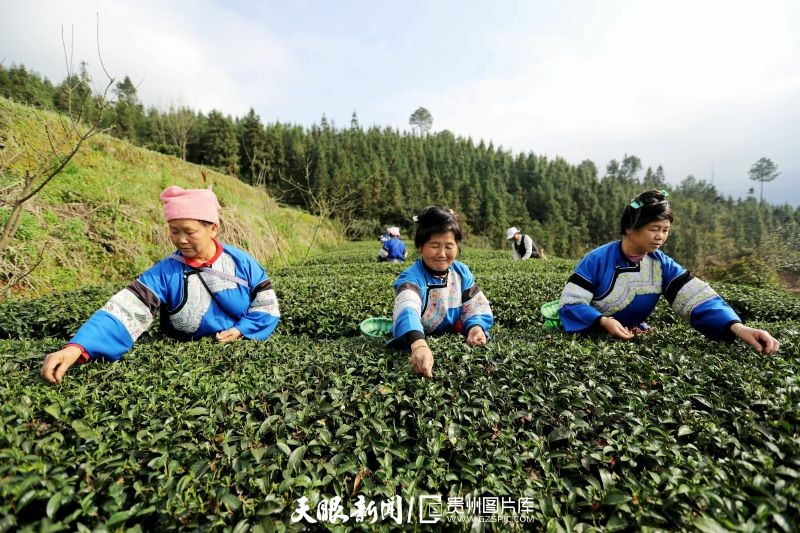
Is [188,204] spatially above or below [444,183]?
below

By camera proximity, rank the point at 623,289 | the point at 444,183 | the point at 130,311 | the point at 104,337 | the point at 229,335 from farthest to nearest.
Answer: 1. the point at 444,183
2. the point at 623,289
3. the point at 229,335
4. the point at 130,311
5. the point at 104,337

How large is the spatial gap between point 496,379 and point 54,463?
1.89 meters

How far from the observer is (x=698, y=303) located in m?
2.51

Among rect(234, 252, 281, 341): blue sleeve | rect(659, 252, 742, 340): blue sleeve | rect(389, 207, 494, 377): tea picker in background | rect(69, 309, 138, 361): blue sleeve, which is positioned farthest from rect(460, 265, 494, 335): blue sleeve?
rect(69, 309, 138, 361): blue sleeve

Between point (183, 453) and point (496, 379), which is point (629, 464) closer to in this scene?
point (496, 379)

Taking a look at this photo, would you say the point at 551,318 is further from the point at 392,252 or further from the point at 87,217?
the point at 87,217

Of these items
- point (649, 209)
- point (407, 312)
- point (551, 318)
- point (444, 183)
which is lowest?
point (551, 318)

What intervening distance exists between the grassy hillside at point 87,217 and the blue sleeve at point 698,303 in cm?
696

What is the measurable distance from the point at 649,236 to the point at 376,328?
215cm

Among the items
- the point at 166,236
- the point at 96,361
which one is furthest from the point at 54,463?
the point at 166,236

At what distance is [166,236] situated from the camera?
29.6 ft

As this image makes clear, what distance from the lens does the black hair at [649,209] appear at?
2412 millimetres

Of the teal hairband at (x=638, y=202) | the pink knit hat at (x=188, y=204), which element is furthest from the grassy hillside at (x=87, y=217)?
the teal hairband at (x=638, y=202)

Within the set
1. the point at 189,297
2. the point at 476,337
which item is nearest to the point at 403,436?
the point at 476,337
